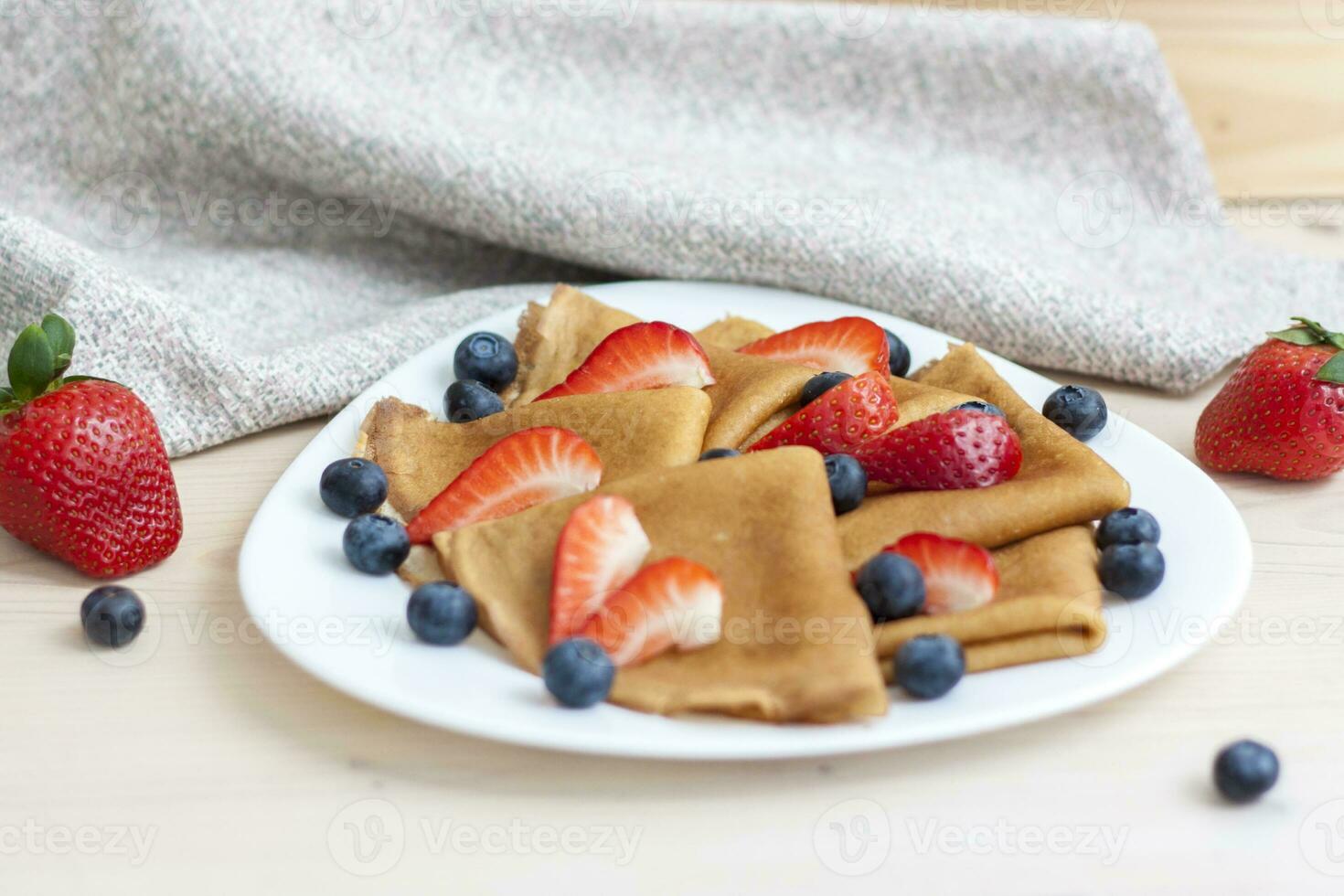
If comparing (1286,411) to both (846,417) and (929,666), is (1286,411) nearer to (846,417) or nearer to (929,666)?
(846,417)

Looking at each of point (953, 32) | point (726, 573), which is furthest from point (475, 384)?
point (953, 32)

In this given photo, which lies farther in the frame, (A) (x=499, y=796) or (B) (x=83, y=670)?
(B) (x=83, y=670)

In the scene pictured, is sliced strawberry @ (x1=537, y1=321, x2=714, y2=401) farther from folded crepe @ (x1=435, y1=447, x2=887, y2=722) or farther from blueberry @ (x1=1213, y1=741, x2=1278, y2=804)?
blueberry @ (x1=1213, y1=741, x2=1278, y2=804)

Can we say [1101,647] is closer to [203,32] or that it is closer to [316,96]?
[316,96]

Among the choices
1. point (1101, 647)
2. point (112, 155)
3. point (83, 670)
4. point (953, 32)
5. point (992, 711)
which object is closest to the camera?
point (992, 711)

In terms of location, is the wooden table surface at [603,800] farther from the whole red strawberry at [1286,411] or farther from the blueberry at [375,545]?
the whole red strawberry at [1286,411]

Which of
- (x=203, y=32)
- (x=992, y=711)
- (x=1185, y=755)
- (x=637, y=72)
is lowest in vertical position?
(x=1185, y=755)

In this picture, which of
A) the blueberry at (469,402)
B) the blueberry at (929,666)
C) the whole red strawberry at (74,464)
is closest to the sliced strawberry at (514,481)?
the blueberry at (469,402)
